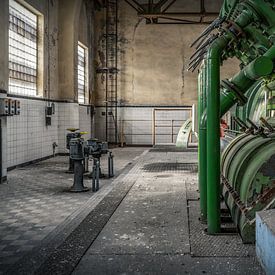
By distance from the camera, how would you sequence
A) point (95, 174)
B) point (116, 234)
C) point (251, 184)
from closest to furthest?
point (251, 184), point (116, 234), point (95, 174)

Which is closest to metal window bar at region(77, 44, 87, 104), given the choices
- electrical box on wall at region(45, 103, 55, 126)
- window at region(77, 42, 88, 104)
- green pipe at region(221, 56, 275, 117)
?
window at region(77, 42, 88, 104)

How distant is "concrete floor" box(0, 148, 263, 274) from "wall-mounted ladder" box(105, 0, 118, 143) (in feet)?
28.7

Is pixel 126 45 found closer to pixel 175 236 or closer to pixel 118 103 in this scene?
pixel 118 103

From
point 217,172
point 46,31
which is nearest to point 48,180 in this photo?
point 217,172

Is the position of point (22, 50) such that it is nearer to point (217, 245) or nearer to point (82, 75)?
point (82, 75)

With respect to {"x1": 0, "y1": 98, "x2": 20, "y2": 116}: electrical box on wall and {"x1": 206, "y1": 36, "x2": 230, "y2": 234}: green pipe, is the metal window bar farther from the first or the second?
{"x1": 206, "y1": 36, "x2": 230, "y2": 234}: green pipe

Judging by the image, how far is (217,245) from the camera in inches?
125

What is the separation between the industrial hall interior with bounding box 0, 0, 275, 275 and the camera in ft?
10.00

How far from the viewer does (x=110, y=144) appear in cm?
1510

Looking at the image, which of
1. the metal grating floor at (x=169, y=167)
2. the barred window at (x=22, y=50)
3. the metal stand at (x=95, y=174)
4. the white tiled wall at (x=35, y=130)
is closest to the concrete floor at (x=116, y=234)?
the metal stand at (x=95, y=174)

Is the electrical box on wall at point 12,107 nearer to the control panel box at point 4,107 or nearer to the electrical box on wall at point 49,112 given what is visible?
the control panel box at point 4,107

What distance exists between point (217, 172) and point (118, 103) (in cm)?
1184

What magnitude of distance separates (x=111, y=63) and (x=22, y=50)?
6.27 meters

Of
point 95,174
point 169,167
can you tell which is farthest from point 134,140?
point 95,174
